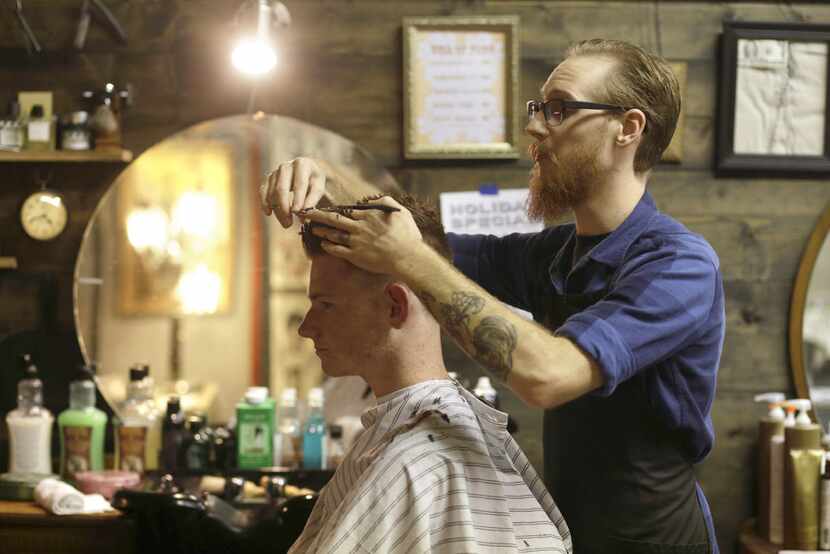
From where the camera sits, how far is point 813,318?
133 inches

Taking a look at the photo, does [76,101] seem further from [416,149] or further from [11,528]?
[11,528]

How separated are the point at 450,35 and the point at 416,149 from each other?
384mm

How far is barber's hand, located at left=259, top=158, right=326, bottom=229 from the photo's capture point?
1.83 m

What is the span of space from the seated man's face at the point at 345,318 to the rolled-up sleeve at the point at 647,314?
1.11ft

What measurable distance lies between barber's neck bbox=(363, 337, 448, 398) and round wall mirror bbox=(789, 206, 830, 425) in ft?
6.48

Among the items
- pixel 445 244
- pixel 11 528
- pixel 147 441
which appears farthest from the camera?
pixel 147 441

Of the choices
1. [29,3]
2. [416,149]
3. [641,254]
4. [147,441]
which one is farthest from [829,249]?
[29,3]

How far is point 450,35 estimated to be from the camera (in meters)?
3.31

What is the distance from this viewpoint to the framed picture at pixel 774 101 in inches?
131

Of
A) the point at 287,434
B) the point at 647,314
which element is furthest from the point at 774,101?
the point at 647,314

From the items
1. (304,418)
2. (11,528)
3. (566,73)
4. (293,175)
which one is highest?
(566,73)

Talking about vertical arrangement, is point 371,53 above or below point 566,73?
above

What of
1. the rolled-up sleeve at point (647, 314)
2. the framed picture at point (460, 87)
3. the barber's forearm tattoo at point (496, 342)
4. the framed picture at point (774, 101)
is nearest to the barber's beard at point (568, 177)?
the rolled-up sleeve at point (647, 314)

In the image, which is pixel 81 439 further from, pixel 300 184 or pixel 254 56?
pixel 300 184
